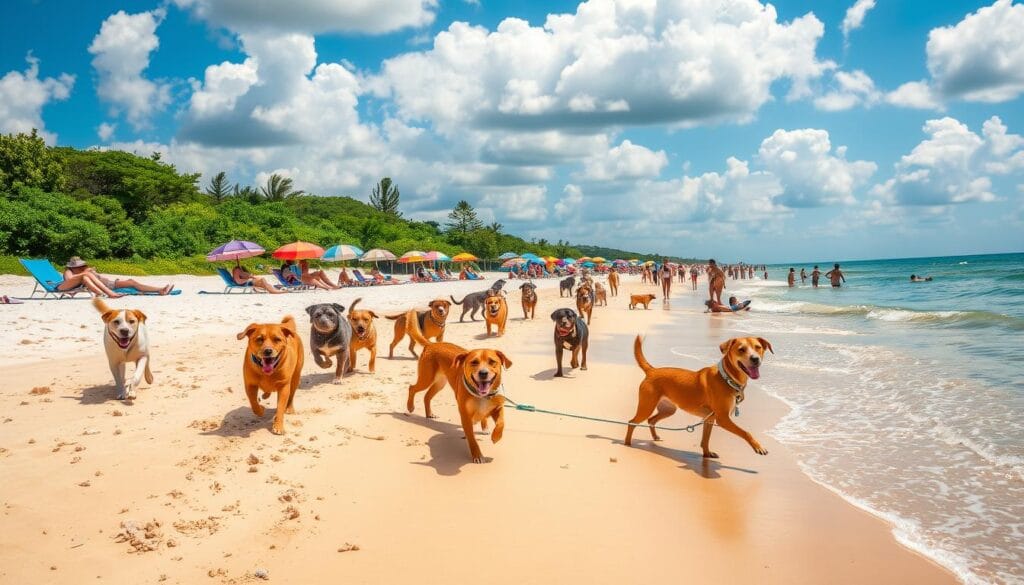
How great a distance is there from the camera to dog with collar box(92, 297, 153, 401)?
589 cm

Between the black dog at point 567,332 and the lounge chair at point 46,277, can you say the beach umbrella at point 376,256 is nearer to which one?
the lounge chair at point 46,277

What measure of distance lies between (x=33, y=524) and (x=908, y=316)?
21400 mm

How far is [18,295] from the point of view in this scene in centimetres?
1756

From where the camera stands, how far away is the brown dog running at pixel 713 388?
4691 mm

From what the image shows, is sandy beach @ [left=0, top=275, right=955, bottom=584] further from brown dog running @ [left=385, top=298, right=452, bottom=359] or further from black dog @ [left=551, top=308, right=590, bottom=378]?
brown dog running @ [left=385, top=298, right=452, bottom=359]

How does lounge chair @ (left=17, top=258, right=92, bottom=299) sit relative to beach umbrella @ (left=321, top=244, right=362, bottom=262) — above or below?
below

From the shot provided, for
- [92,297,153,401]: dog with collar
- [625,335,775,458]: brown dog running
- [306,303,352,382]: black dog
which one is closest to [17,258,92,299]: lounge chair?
[92,297,153,401]: dog with collar

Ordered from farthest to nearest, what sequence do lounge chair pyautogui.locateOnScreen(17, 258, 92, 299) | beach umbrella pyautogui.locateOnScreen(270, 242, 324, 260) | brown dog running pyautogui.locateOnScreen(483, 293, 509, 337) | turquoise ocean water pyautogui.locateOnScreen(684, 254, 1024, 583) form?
beach umbrella pyautogui.locateOnScreen(270, 242, 324, 260)
lounge chair pyautogui.locateOnScreen(17, 258, 92, 299)
brown dog running pyautogui.locateOnScreen(483, 293, 509, 337)
turquoise ocean water pyautogui.locateOnScreen(684, 254, 1024, 583)

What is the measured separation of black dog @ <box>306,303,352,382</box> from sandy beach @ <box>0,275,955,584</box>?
411 mm

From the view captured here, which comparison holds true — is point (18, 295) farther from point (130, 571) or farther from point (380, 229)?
point (380, 229)

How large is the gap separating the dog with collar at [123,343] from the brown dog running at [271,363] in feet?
5.67

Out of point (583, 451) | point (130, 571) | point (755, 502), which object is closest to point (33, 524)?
point (130, 571)

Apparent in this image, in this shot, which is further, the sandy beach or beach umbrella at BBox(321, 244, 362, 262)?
beach umbrella at BBox(321, 244, 362, 262)

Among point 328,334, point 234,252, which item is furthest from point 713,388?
point 234,252
